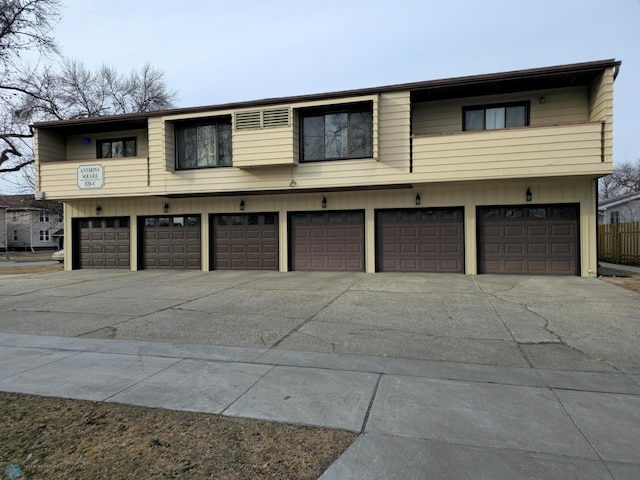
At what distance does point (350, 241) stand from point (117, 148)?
10649 mm

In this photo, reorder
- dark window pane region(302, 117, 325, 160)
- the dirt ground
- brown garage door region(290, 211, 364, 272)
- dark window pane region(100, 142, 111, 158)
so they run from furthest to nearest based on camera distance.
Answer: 1. dark window pane region(100, 142, 111, 158)
2. brown garage door region(290, 211, 364, 272)
3. dark window pane region(302, 117, 325, 160)
4. the dirt ground

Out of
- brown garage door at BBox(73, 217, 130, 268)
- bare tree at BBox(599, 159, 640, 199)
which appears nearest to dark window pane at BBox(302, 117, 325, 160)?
brown garage door at BBox(73, 217, 130, 268)

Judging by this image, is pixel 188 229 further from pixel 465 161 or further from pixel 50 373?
pixel 50 373

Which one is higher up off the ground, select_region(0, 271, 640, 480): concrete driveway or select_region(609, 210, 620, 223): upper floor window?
select_region(609, 210, 620, 223): upper floor window

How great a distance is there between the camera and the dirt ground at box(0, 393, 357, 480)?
2666 millimetres

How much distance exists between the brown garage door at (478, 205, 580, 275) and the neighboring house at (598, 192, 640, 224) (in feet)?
49.3

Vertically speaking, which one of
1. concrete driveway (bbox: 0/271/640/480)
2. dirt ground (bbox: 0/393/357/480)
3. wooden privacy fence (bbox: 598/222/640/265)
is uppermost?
wooden privacy fence (bbox: 598/222/640/265)

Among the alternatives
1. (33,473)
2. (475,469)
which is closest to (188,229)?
(33,473)

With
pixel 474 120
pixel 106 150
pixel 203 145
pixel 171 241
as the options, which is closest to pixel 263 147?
pixel 203 145

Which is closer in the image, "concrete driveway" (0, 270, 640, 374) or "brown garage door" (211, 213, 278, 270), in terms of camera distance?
"concrete driveway" (0, 270, 640, 374)

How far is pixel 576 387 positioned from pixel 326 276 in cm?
918

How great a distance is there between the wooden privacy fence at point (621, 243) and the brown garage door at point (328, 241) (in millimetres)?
12062

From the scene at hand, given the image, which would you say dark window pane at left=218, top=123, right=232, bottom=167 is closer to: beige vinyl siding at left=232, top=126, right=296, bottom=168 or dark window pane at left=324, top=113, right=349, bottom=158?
beige vinyl siding at left=232, top=126, right=296, bottom=168

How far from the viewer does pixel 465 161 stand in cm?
1179
